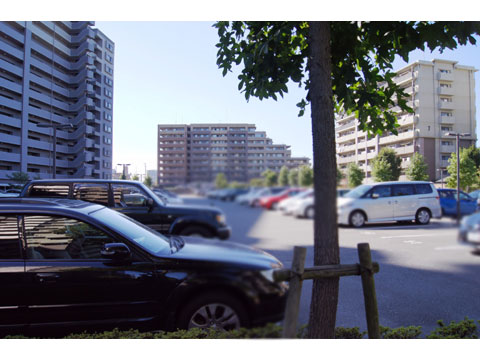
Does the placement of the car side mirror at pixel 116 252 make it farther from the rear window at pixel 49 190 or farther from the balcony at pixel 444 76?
the balcony at pixel 444 76

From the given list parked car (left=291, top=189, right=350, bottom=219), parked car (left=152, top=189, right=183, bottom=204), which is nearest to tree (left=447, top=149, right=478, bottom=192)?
parked car (left=291, top=189, right=350, bottom=219)

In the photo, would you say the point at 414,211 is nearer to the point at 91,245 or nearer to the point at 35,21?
the point at 91,245

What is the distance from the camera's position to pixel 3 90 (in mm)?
3008

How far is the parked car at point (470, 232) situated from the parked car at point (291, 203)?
1402mm

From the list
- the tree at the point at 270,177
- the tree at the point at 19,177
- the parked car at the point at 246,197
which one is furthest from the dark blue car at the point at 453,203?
the tree at the point at 19,177

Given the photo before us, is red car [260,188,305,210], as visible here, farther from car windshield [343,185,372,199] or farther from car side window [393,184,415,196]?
car side window [393,184,415,196]

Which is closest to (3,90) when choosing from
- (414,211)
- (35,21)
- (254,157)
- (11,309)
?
(35,21)

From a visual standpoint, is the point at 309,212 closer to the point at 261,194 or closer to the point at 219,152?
the point at 261,194

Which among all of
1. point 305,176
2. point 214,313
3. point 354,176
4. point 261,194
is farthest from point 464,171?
point 214,313

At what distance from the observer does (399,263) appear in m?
2.95

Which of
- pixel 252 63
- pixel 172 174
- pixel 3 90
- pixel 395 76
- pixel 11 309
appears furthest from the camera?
pixel 172 174

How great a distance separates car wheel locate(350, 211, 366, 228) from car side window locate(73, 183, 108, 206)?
8.42 ft

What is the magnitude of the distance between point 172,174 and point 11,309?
1.75 meters

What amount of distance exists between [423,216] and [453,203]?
29 cm
